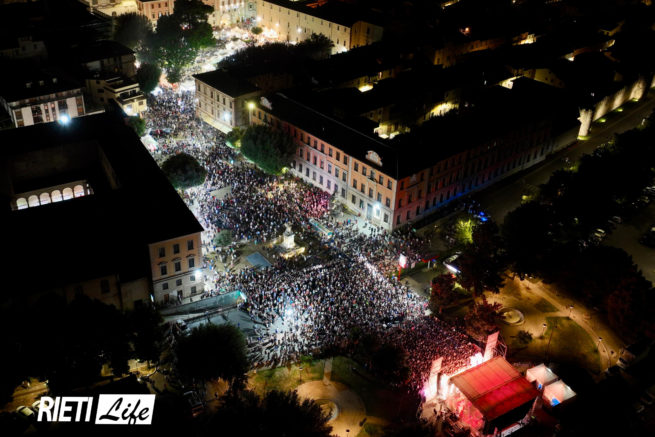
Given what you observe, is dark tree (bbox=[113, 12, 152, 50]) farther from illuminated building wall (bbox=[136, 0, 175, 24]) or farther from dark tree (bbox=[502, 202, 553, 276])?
dark tree (bbox=[502, 202, 553, 276])

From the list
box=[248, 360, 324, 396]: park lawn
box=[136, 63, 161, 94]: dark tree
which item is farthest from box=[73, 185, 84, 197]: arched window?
box=[248, 360, 324, 396]: park lawn

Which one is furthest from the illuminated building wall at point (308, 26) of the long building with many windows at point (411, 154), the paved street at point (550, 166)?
the paved street at point (550, 166)

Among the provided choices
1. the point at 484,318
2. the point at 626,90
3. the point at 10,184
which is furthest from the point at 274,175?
the point at 626,90

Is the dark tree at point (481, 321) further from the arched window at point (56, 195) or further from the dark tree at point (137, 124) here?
the dark tree at point (137, 124)

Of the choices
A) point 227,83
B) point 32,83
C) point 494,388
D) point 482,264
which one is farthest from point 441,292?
point 32,83

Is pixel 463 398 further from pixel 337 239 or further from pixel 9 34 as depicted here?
pixel 9 34

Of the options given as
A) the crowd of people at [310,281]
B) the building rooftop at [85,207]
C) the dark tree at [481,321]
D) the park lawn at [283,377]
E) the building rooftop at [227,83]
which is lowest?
the park lawn at [283,377]
